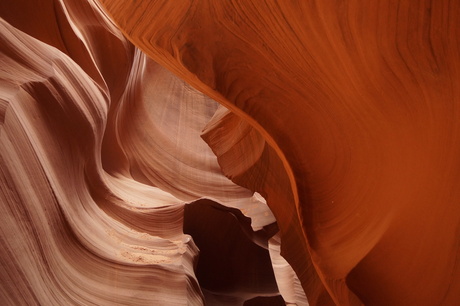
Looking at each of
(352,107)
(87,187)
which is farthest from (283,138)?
(87,187)

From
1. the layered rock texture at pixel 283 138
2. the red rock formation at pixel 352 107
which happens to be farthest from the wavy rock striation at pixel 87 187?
the red rock formation at pixel 352 107

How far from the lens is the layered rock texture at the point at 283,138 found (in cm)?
147

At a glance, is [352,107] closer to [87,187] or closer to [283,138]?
[283,138]

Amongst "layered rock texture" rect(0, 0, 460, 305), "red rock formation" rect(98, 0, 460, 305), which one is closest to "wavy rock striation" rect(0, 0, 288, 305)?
"layered rock texture" rect(0, 0, 460, 305)

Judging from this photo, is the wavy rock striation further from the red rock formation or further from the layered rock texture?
the red rock formation

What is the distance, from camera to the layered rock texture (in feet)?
4.82

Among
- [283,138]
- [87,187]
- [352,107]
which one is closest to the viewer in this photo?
[352,107]

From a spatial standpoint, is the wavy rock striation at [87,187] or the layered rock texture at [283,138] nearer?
the layered rock texture at [283,138]

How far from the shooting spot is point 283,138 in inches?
70.0

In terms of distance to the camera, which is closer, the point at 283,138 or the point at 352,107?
the point at 352,107

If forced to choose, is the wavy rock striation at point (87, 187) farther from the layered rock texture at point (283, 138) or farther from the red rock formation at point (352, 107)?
the red rock formation at point (352, 107)

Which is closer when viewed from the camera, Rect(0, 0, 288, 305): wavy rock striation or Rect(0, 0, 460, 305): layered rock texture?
Rect(0, 0, 460, 305): layered rock texture

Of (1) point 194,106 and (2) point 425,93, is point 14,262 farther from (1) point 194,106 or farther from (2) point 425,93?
(1) point 194,106

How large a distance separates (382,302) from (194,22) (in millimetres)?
998
